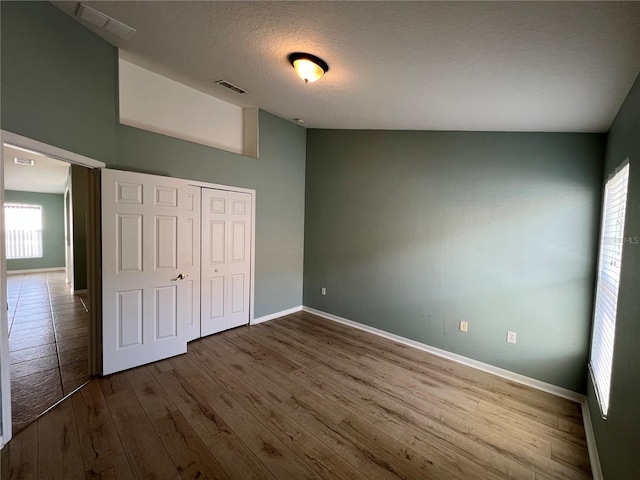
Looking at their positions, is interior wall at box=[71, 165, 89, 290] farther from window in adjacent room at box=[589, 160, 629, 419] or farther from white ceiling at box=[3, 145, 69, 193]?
window in adjacent room at box=[589, 160, 629, 419]

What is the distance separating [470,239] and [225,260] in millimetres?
3141

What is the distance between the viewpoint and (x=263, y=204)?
414 centimetres

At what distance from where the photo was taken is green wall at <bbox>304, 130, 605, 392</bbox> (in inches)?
104

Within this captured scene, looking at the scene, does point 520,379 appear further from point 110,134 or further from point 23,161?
point 23,161

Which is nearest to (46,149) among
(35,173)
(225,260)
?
(225,260)

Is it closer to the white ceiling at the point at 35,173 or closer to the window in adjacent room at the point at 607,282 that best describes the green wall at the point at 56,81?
the white ceiling at the point at 35,173

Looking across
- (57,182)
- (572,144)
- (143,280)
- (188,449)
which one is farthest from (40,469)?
(57,182)

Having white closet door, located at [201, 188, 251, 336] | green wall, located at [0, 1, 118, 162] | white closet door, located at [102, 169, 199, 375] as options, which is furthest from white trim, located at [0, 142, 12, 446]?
white closet door, located at [201, 188, 251, 336]

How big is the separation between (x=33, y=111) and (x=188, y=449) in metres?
2.57

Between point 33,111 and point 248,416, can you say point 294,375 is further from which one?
point 33,111

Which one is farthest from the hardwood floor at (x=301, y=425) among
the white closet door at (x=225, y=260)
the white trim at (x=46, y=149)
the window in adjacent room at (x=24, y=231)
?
the window in adjacent room at (x=24, y=231)

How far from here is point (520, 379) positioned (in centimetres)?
288

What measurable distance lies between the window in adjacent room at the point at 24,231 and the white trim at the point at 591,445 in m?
12.1

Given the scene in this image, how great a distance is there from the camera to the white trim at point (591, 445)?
1.76 m
